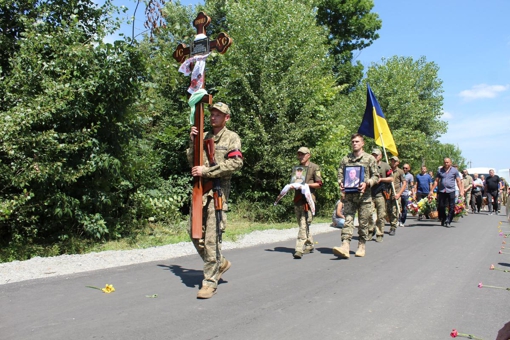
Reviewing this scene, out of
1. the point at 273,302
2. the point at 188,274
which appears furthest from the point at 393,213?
the point at 273,302

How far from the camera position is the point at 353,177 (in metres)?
8.21

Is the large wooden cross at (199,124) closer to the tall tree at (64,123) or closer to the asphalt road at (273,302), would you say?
the asphalt road at (273,302)

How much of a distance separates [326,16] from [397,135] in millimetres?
14273

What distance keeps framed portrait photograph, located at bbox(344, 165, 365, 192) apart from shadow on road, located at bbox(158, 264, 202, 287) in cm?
317

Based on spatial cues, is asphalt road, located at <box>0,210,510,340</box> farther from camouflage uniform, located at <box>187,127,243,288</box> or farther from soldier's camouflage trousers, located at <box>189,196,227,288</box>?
camouflage uniform, located at <box>187,127,243,288</box>

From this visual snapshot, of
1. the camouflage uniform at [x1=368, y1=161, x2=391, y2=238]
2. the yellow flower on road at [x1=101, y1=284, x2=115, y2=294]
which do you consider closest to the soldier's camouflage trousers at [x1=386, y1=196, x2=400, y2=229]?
the camouflage uniform at [x1=368, y1=161, x2=391, y2=238]

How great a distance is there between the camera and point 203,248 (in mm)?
5586

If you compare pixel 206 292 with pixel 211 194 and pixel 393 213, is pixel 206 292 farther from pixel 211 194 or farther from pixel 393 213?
pixel 393 213

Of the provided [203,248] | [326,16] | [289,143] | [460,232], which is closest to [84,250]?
[203,248]

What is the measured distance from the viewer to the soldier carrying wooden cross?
17.4 ft

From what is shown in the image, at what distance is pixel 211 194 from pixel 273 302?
1458 mm

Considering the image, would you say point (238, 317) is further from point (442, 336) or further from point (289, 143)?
point (289, 143)

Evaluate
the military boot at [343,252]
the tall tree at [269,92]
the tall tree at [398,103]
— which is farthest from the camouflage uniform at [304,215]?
the tall tree at [398,103]

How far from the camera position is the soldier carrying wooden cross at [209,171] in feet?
17.4
